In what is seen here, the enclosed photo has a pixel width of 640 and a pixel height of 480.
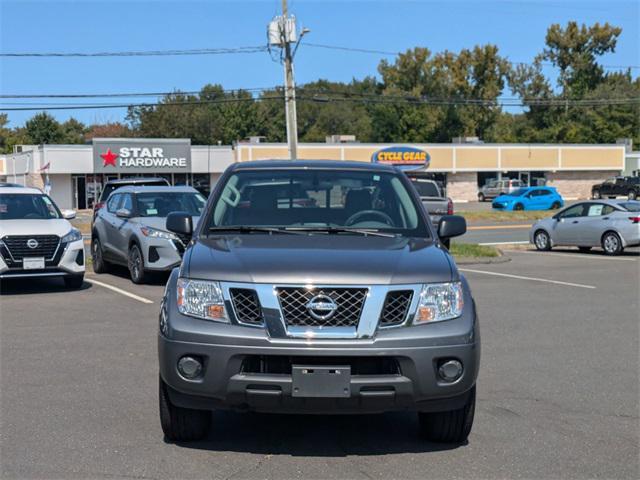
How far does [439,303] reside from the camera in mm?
5105

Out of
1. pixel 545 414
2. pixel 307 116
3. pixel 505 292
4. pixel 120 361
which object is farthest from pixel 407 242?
pixel 307 116

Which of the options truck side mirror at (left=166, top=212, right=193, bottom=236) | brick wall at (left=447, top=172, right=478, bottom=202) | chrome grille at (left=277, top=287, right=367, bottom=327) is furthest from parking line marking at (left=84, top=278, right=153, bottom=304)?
brick wall at (left=447, top=172, right=478, bottom=202)

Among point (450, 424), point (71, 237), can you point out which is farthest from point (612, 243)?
point (450, 424)

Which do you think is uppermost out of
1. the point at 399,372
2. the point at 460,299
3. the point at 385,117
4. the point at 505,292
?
the point at 385,117

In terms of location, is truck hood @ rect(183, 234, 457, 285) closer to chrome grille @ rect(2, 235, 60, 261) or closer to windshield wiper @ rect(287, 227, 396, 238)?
windshield wiper @ rect(287, 227, 396, 238)

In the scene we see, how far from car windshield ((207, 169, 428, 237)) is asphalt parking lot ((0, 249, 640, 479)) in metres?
1.42

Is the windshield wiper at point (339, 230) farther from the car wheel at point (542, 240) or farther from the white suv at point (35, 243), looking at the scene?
the car wheel at point (542, 240)

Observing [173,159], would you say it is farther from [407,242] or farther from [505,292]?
[407,242]

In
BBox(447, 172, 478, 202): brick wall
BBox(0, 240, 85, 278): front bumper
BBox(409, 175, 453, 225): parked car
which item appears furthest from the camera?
BBox(447, 172, 478, 202): brick wall

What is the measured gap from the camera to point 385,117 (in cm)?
9362

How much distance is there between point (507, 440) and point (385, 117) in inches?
3518

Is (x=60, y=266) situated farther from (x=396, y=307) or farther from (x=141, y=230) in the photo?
(x=396, y=307)

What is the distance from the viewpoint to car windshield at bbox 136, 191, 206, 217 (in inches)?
585

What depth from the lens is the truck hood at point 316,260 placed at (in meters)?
4.94
